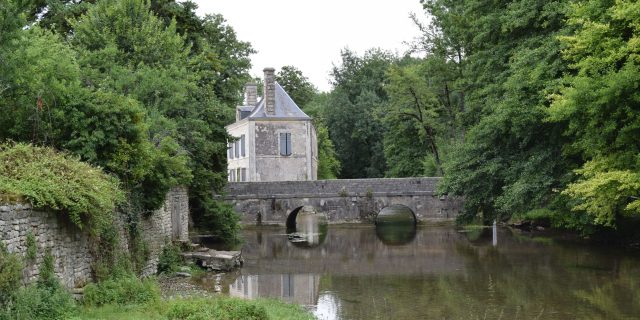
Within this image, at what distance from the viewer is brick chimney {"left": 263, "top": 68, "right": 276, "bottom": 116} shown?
36781 mm

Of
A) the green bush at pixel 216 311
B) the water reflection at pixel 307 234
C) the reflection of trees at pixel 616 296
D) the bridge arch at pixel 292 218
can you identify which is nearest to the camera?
the green bush at pixel 216 311

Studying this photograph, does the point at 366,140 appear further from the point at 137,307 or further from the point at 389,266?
the point at 137,307

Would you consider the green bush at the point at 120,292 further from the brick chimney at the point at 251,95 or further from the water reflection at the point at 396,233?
the brick chimney at the point at 251,95

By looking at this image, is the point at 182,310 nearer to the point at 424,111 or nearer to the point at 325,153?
the point at 424,111

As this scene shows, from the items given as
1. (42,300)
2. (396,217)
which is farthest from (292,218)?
(42,300)

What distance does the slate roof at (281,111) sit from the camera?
38.2 m

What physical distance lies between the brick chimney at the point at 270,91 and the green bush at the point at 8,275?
29.0 metres

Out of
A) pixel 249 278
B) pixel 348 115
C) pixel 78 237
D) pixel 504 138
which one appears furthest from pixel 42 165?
pixel 348 115

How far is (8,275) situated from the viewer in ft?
26.2

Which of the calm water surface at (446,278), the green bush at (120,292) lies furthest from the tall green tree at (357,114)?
the green bush at (120,292)

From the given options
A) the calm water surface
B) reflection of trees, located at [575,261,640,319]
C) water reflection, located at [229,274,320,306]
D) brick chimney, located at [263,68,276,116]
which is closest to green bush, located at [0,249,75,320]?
the calm water surface

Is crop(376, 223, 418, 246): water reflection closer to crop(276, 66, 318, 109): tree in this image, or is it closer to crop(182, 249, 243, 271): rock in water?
crop(182, 249, 243, 271): rock in water

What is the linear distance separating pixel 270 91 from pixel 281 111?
138 cm

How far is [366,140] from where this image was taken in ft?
166
